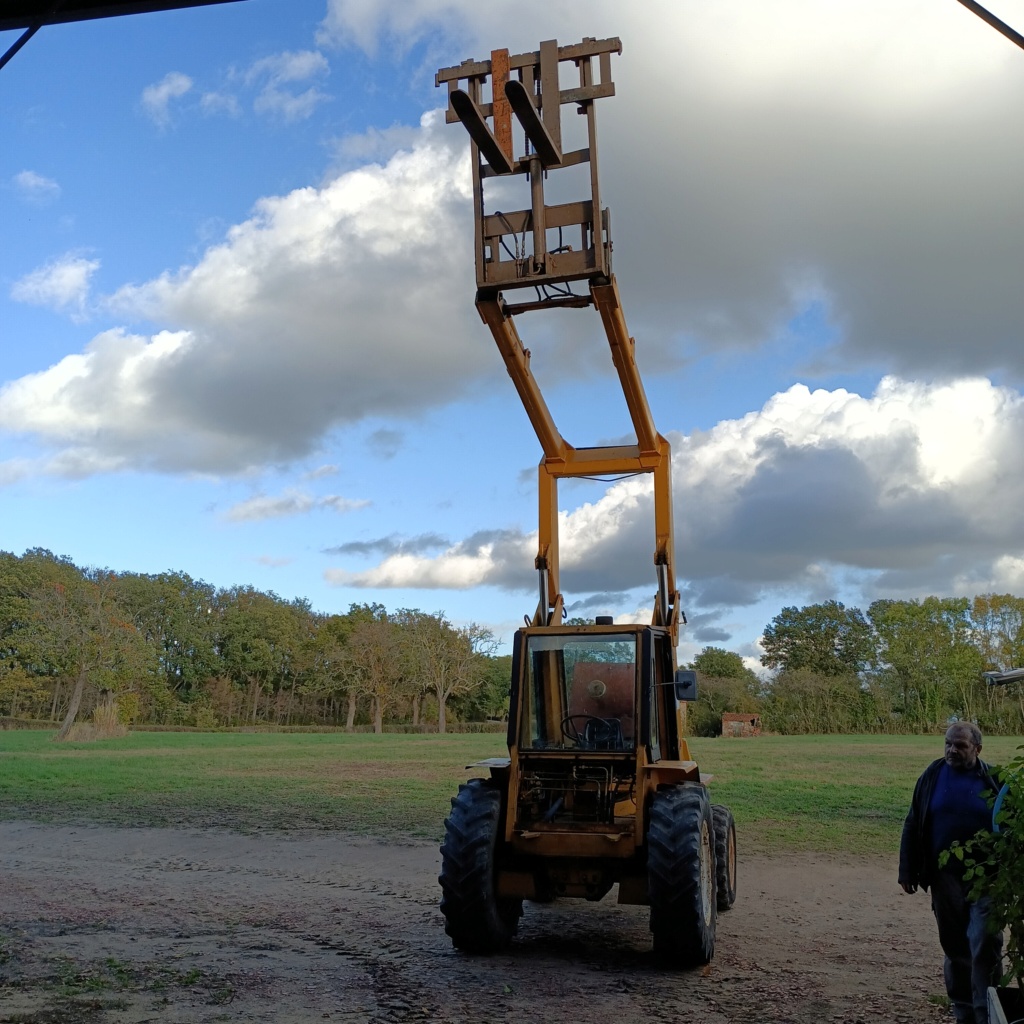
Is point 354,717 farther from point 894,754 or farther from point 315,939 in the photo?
point 315,939

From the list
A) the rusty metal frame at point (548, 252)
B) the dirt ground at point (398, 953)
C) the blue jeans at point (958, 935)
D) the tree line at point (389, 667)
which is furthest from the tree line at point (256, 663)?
the blue jeans at point (958, 935)

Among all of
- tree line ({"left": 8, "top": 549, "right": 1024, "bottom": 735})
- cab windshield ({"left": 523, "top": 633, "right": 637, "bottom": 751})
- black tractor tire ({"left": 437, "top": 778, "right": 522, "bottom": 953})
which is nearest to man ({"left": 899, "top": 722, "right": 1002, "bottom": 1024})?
cab windshield ({"left": 523, "top": 633, "right": 637, "bottom": 751})

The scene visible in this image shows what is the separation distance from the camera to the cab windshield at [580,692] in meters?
8.22

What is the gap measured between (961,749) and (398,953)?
15.2ft

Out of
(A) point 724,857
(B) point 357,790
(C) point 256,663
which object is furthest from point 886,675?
(A) point 724,857

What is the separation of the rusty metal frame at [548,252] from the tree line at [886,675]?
47986mm

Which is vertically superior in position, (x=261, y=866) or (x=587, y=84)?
(x=587, y=84)

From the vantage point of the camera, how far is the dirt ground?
20.9 ft

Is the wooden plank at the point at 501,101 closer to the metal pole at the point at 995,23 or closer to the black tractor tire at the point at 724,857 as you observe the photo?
the metal pole at the point at 995,23

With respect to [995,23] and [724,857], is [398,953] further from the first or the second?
[995,23]

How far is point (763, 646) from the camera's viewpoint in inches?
3593

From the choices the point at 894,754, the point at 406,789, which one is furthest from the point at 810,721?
the point at 406,789

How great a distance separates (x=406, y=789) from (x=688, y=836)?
15.5 meters

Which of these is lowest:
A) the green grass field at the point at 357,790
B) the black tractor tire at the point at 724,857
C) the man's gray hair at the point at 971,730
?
the green grass field at the point at 357,790
